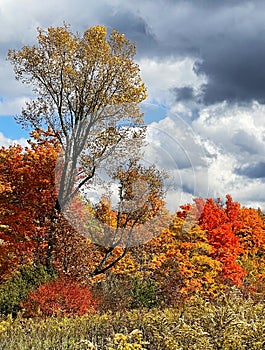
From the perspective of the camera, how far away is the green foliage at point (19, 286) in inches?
557

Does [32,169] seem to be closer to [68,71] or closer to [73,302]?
[68,71]

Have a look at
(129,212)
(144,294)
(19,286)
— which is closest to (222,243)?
(129,212)

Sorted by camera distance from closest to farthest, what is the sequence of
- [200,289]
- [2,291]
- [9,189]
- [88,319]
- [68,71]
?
[88,319], [2,291], [9,189], [200,289], [68,71]

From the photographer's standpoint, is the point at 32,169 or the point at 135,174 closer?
the point at 32,169

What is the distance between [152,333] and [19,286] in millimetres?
7713

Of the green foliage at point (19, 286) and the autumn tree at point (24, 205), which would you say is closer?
the green foliage at point (19, 286)

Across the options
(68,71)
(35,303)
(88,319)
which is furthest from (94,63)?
(88,319)

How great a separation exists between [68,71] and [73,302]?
10.9 meters

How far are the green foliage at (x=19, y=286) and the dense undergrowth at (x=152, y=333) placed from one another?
16.0ft

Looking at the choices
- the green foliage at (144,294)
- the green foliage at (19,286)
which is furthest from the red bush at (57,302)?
the green foliage at (144,294)

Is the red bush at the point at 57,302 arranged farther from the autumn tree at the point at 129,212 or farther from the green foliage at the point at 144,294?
the autumn tree at the point at 129,212

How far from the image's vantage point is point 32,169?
688 inches

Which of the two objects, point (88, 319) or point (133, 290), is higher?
point (133, 290)

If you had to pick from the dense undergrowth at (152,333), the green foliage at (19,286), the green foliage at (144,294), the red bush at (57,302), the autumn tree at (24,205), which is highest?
the autumn tree at (24,205)
